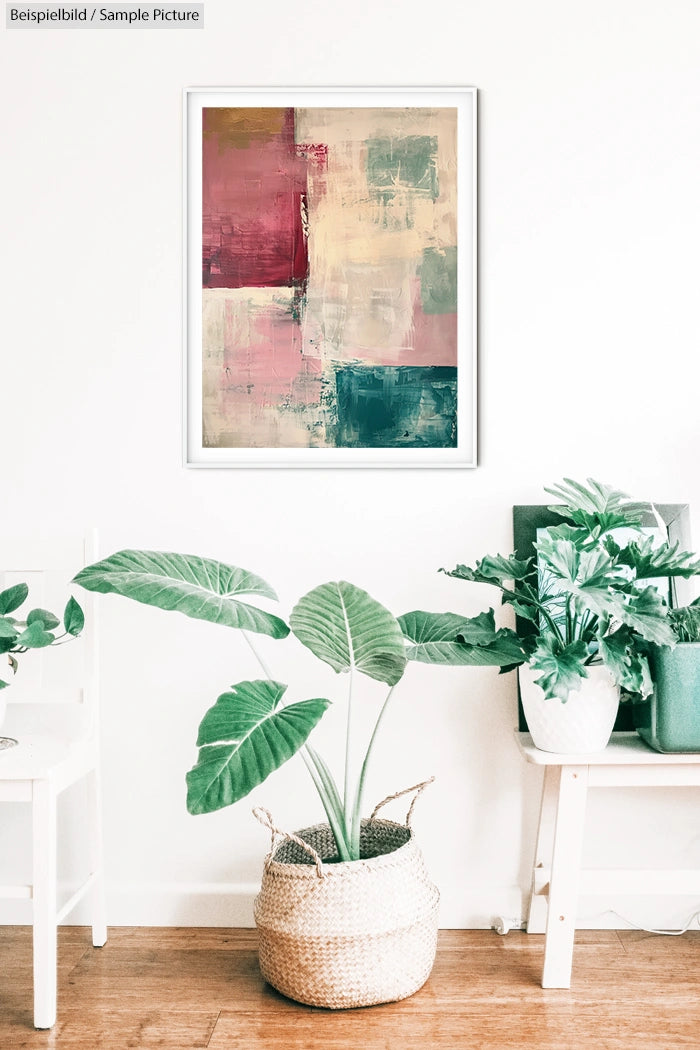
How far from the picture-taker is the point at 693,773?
5.48ft

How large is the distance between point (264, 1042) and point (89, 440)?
1.27 m

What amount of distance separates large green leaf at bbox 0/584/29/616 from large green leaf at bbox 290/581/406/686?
0.54 m

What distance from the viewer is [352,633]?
158 centimetres

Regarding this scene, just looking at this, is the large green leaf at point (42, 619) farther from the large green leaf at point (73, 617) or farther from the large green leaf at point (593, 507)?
the large green leaf at point (593, 507)

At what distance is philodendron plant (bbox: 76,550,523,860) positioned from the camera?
1386mm

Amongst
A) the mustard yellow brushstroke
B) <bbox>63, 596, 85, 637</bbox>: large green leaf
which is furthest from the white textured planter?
the mustard yellow brushstroke

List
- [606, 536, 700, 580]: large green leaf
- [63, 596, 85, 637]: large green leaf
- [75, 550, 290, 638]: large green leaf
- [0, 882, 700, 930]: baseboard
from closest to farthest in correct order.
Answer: [75, 550, 290, 638]: large green leaf < [606, 536, 700, 580]: large green leaf < [63, 596, 85, 637]: large green leaf < [0, 882, 700, 930]: baseboard

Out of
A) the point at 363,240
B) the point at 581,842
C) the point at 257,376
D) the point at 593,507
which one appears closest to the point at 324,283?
the point at 363,240

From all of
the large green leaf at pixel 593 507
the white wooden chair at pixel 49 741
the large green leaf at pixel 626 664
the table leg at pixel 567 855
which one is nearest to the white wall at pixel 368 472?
the white wooden chair at pixel 49 741

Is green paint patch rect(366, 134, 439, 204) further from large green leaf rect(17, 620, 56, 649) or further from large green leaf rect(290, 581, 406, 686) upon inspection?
large green leaf rect(17, 620, 56, 649)

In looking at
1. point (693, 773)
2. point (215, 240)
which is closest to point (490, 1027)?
point (693, 773)

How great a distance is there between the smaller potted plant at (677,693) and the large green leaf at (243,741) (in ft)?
2.15

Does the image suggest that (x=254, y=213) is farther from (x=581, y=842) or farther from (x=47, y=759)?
(x=581, y=842)

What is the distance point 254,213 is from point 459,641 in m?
1.07
